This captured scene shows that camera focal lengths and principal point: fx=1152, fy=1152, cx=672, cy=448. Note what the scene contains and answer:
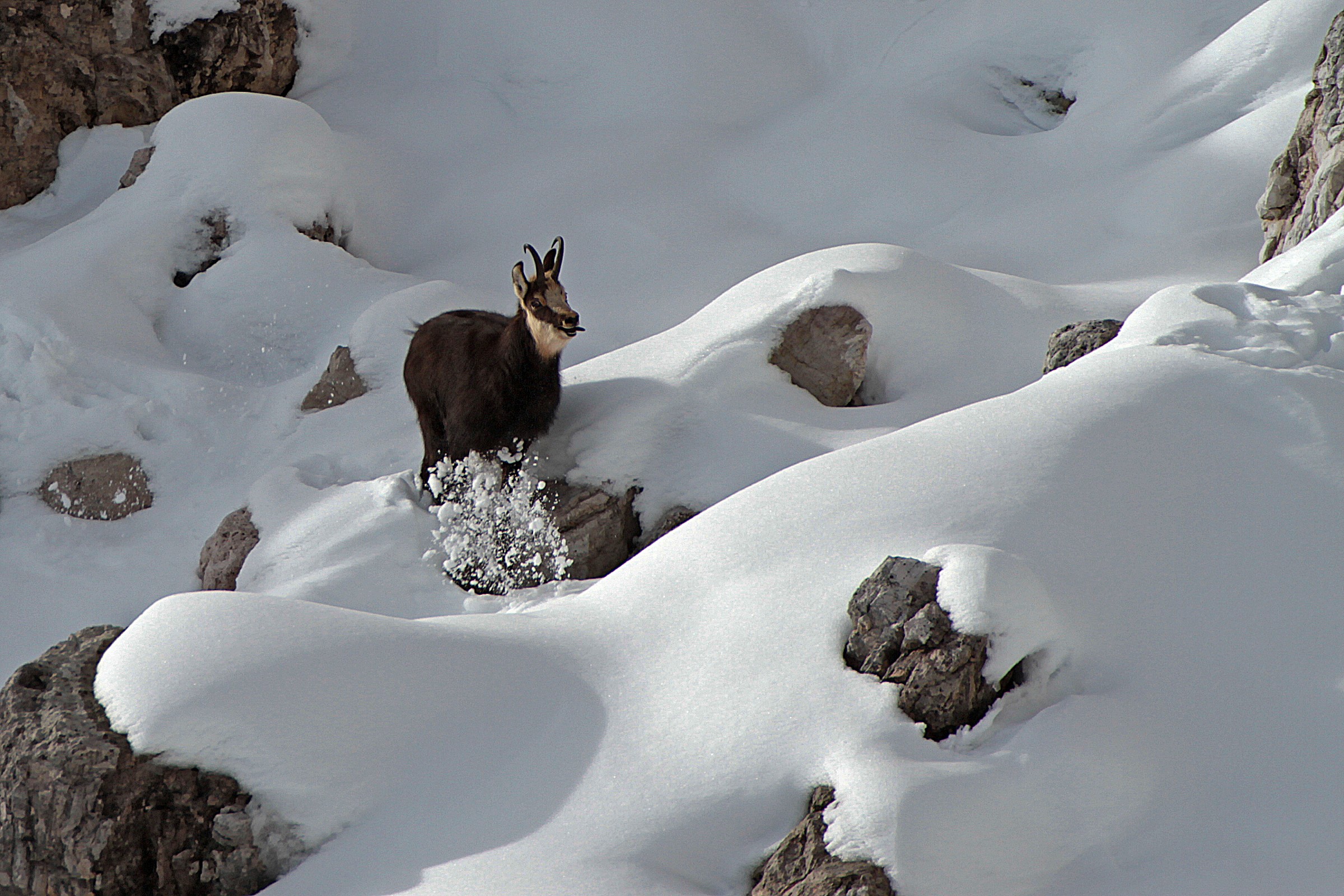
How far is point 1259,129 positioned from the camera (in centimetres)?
747

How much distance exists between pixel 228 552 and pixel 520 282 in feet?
7.07

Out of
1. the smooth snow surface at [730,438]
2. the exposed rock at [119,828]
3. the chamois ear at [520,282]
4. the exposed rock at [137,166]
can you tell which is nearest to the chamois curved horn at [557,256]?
the chamois ear at [520,282]

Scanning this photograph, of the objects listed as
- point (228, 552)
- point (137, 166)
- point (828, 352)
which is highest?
point (828, 352)

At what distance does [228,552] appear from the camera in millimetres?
6066

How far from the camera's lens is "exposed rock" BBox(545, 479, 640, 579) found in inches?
212

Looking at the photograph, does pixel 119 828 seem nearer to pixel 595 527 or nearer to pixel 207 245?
pixel 595 527

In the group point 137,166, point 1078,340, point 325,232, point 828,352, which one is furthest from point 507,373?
point 137,166

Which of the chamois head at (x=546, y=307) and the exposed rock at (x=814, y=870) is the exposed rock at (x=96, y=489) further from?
the exposed rock at (x=814, y=870)

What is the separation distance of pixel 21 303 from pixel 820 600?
253 inches

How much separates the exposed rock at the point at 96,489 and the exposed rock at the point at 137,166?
9.44ft

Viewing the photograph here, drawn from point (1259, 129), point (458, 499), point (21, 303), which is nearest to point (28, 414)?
point (21, 303)

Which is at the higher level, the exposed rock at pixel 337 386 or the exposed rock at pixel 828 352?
the exposed rock at pixel 828 352

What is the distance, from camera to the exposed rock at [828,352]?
599cm

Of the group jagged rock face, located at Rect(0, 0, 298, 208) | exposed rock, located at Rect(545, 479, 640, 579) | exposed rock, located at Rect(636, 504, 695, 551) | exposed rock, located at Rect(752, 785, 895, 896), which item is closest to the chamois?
exposed rock, located at Rect(545, 479, 640, 579)
